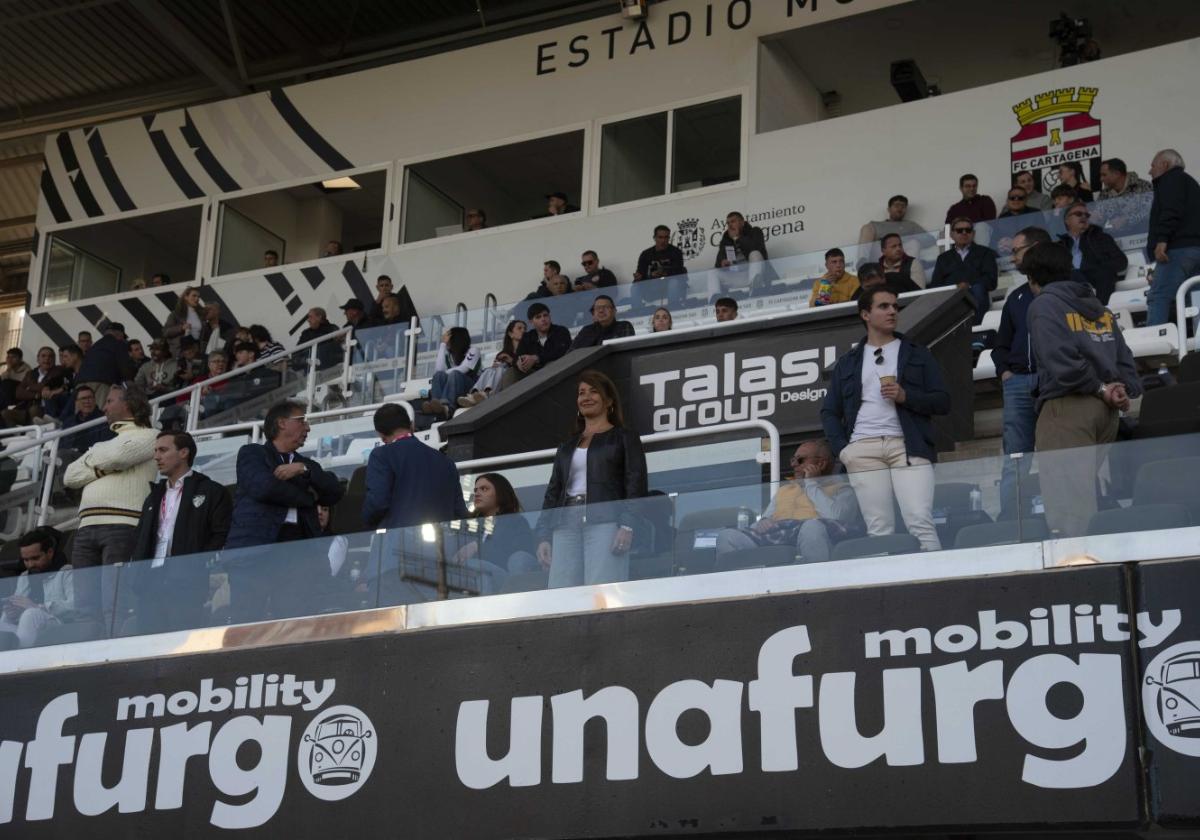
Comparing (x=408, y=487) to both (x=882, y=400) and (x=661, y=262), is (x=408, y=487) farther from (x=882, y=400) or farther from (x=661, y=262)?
(x=661, y=262)

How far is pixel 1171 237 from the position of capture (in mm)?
10289

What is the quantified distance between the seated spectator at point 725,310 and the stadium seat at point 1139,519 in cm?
570

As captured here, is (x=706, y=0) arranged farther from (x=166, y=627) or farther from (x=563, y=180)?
(x=166, y=627)

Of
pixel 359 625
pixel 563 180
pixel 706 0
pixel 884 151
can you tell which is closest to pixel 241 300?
pixel 563 180

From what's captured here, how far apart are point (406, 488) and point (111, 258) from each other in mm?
13385

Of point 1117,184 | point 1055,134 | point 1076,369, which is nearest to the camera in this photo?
point 1076,369

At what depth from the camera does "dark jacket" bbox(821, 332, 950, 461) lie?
7.12 metres

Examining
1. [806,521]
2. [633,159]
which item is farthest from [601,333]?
[806,521]

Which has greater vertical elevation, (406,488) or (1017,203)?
(1017,203)

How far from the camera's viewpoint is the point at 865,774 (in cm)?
619

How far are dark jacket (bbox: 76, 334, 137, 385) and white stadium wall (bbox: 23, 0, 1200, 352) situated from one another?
3062 mm

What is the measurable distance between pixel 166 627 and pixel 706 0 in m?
10.6

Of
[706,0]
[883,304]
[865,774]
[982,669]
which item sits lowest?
[865,774]

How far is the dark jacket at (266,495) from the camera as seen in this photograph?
7.90 m
